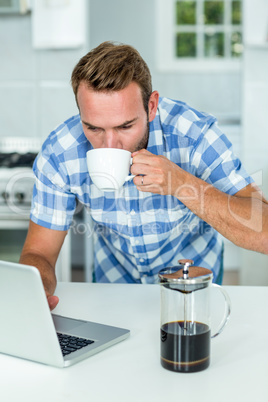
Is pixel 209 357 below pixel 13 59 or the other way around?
below

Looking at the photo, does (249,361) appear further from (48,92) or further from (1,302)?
(48,92)

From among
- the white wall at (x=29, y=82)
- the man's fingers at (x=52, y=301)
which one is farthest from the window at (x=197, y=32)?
the man's fingers at (x=52, y=301)

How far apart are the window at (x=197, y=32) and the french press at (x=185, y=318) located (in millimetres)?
3408

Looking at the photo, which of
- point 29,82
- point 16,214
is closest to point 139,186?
point 16,214

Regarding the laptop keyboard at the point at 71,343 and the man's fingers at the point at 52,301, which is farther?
the man's fingers at the point at 52,301

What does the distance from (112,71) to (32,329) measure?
0.67 meters

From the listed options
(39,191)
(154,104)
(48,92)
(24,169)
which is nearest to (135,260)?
(39,191)

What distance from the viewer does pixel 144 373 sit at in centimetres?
77

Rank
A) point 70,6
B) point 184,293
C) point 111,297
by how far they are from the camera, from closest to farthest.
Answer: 1. point 184,293
2. point 111,297
3. point 70,6

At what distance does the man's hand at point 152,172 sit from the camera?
110 cm

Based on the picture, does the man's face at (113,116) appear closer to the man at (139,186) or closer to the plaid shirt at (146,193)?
the man at (139,186)

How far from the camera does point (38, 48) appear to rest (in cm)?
284

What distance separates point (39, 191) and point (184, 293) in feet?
2.40

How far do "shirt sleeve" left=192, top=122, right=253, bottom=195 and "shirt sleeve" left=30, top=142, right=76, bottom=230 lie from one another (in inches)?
14.5
